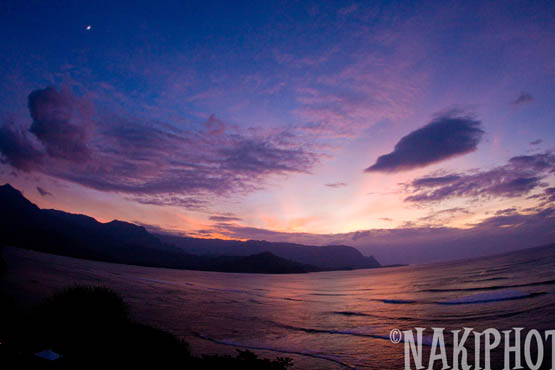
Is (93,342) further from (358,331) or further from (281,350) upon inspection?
(358,331)

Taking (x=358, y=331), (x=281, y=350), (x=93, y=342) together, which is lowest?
(x=358, y=331)

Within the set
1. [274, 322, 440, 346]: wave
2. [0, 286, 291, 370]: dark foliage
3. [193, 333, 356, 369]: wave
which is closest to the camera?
[0, 286, 291, 370]: dark foliage

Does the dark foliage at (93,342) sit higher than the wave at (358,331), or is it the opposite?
the dark foliage at (93,342)

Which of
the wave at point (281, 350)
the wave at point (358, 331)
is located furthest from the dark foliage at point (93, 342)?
the wave at point (358, 331)

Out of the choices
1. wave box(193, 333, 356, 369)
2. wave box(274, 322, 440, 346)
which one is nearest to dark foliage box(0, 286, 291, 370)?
wave box(193, 333, 356, 369)

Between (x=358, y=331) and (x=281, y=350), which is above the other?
(x=281, y=350)

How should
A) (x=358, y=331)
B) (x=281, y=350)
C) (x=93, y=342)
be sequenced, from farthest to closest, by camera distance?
(x=358, y=331)
(x=281, y=350)
(x=93, y=342)

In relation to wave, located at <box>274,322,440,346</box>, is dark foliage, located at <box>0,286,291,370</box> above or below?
above

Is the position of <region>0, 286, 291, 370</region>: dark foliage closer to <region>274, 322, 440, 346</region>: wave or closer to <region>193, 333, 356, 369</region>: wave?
<region>193, 333, 356, 369</region>: wave

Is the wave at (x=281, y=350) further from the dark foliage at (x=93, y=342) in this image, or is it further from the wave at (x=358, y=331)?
the wave at (x=358, y=331)

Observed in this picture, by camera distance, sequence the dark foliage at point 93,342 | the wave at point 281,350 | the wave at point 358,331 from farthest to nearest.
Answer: the wave at point 358,331 → the wave at point 281,350 → the dark foliage at point 93,342

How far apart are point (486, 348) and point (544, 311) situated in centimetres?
899

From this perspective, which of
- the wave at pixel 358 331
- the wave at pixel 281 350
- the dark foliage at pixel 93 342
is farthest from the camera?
the wave at pixel 358 331

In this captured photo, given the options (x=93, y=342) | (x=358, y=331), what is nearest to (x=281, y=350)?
(x=358, y=331)
